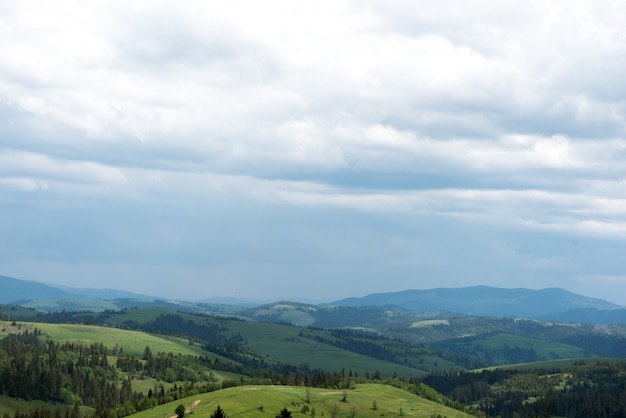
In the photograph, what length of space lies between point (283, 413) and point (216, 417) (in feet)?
55.9

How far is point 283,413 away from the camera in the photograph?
163500mm

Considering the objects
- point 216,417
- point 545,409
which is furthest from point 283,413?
point 545,409

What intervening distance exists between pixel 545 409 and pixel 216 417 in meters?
78.5

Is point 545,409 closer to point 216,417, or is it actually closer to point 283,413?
point 283,413

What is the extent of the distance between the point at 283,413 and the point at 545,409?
62047mm

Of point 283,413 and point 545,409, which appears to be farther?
point 283,413

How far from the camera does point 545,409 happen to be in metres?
140

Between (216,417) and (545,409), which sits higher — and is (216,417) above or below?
below

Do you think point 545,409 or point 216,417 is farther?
point 216,417
